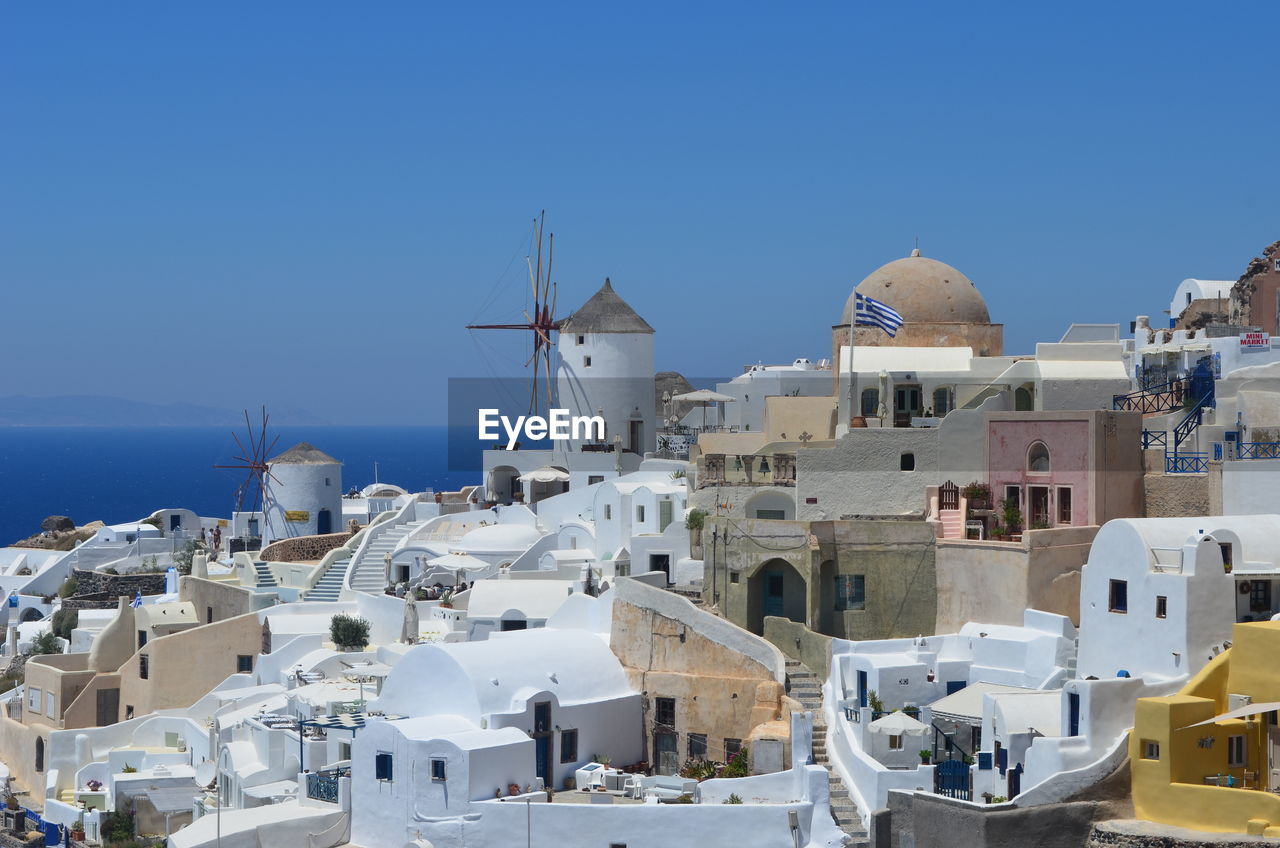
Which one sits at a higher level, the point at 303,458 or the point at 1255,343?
the point at 1255,343

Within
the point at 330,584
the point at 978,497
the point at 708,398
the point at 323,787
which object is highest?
the point at 708,398

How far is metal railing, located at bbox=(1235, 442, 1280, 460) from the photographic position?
30.2 metres

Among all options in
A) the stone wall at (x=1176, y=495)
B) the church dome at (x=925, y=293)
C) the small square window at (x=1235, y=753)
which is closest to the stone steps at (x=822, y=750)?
the small square window at (x=1235, y=753)

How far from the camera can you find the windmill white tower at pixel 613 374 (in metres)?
50.2

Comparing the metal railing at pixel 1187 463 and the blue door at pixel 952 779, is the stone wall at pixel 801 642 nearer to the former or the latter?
the blue door at pixel 952 779

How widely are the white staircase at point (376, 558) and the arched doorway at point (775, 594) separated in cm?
1285

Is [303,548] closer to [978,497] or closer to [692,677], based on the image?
A: [692,677]

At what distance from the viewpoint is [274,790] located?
30922 mm

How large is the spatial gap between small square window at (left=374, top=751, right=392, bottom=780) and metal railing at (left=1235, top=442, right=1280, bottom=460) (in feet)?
51.7

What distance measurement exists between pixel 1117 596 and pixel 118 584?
34.0 metres

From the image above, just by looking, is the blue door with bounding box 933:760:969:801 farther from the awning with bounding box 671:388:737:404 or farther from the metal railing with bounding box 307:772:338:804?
the awning with bounding box 671:388:737:404

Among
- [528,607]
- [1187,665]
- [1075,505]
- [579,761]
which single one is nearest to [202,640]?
[528,607]

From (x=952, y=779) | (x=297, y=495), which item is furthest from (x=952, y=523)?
(x=297, y=495)

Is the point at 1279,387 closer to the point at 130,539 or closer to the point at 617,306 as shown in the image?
the point at 617,306
